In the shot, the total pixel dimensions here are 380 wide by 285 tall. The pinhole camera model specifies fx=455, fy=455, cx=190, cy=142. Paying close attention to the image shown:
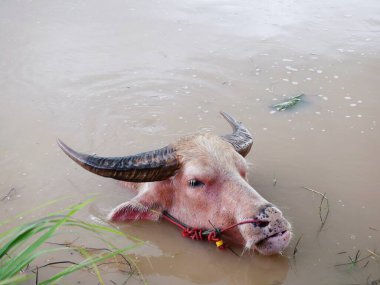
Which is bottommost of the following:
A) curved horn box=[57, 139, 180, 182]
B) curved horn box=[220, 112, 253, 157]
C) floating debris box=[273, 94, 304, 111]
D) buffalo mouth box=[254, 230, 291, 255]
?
floating debris box=[273, 94, 304, 111]

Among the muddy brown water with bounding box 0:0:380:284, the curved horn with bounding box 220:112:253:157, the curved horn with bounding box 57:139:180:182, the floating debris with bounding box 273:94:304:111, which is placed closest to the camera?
the curved horn with bounding box 57:139:180:182

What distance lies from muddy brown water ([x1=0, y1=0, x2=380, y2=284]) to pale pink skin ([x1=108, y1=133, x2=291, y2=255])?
178 mm

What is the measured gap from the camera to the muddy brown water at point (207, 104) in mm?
3592

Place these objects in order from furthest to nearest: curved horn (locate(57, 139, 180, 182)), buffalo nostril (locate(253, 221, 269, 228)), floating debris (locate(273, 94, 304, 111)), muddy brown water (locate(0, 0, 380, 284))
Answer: floating debris (locate(273, 94, 304, 111)), muddy brown water (locate(0, 0, 380, 284)), curved horn (locate(57, 139, 180, 182)), buffalo nostril (locate(253, 221, 269, 228))

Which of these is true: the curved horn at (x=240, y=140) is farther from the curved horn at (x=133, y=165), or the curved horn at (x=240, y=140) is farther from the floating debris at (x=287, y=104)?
the floating debris at (x=287, y=104)

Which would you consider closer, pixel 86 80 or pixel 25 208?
pixel 25 208

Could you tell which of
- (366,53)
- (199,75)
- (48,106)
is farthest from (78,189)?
(366,53)

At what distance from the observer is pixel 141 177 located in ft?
11.8

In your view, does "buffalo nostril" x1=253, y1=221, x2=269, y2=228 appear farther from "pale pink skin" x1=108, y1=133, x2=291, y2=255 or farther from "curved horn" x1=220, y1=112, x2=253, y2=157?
"curved horn" x1=220, y1=112, x2=253, y2=157

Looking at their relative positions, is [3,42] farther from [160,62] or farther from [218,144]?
[218,144]

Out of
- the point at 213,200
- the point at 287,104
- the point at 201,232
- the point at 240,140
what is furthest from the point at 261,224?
the point at 287,104

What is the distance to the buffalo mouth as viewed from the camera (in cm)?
318

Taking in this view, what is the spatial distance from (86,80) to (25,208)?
9.03 ft

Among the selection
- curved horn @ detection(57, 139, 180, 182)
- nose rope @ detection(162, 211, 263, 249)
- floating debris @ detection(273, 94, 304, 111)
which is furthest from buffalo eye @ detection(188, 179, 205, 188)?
floating debris @ detection(273, 94, 304, 111)
